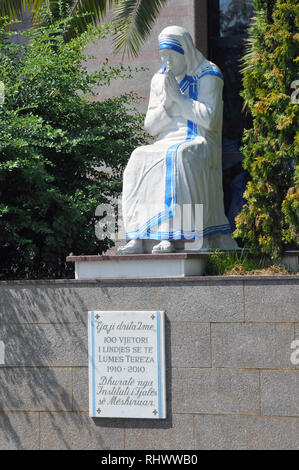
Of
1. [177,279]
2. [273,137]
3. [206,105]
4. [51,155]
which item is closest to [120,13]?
[51,155]

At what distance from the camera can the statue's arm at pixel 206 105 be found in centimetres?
821

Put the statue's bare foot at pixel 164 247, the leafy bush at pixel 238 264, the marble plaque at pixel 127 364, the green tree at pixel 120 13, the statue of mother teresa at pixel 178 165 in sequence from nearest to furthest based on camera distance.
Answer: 1. the marble plaque at pixel 127 364
2. the leafy bush at pixel 238 264
3. the statue's bare foot at pixel 164 247
4. the statue of mother teresa at pixel 178 165
5. the green tree at pixel 120 13

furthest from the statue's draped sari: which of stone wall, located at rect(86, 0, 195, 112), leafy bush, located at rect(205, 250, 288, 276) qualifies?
stone wall, located at rect(86, 0, 195, 112)

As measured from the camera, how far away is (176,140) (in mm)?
8320

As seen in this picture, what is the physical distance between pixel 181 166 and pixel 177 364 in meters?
1.90

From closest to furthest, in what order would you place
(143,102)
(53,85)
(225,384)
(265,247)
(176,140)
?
(225,384) < (265,247) < (176,140) < (53,85) < (143,102)

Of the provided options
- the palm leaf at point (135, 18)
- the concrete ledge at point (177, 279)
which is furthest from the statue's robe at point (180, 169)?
the palm leaf at point (135, 18)

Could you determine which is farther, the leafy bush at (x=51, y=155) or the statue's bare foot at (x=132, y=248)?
the leafy bush at (x=51, y=155)

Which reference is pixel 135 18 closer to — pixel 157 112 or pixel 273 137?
pixel 157 112

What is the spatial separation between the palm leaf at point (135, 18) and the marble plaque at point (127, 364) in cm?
420

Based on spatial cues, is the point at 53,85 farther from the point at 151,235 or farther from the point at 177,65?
the point at 151,235

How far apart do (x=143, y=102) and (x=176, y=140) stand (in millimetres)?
2595

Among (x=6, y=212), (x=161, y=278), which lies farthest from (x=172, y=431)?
(x=6, y=212)

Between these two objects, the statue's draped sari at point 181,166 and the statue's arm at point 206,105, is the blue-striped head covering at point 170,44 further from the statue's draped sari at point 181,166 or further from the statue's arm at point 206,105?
the statue's arm at point 206,105
